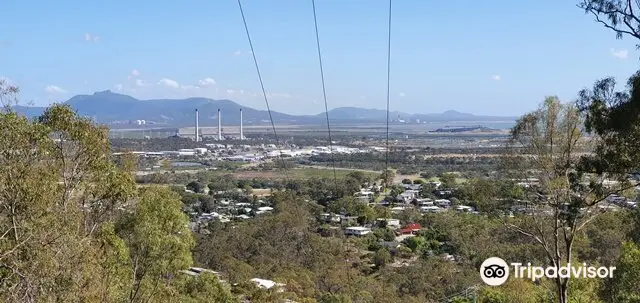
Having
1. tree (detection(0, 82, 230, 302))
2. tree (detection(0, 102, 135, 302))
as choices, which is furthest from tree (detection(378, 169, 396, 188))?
tree (detection(0, 102, 135, 302))

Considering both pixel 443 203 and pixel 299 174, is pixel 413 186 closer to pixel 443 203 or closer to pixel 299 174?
pixel 443 203

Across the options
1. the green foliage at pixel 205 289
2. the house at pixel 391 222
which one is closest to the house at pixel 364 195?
the house at pixel 391 222

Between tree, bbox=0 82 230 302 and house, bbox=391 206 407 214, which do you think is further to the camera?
house, bbox=391 206 407 214

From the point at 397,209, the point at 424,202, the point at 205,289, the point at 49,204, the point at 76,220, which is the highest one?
the point at 49,204

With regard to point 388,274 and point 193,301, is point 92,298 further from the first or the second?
point 388,274

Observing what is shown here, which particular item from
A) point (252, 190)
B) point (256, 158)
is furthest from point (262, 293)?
point (256, 158)

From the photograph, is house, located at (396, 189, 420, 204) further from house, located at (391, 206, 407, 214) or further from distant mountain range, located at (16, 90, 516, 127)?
distant mountain range, located at (16, 90, 516, 127)

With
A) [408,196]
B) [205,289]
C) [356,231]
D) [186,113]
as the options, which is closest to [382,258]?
[356,231]
